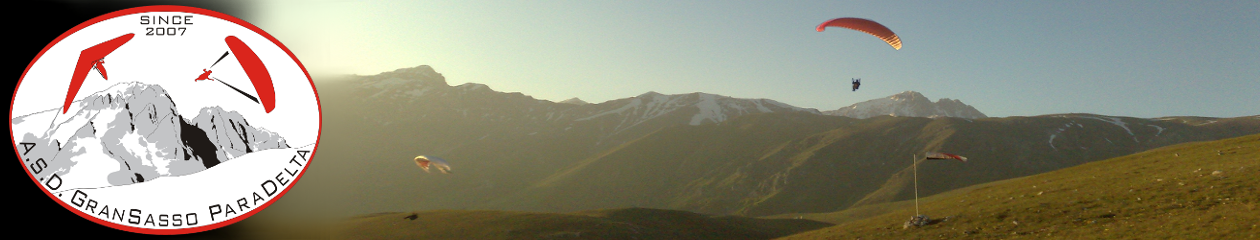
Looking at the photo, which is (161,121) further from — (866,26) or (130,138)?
(866,26)

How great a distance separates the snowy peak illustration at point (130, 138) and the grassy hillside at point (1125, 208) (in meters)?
43.0

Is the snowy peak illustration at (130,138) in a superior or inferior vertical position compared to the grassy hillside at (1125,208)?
superior

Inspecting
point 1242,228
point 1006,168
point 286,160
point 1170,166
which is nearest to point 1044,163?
point 1006,168

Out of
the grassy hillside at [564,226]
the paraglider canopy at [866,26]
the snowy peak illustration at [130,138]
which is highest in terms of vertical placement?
the paraglider canopy at [866,26]

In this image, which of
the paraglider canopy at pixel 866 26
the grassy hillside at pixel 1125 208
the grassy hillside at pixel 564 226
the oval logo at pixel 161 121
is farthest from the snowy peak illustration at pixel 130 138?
the paraglider canopy at pixel 866 26

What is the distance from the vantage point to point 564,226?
215 feet

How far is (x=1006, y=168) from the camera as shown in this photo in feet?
633

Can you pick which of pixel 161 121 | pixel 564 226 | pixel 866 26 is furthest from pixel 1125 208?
pixel 161 121

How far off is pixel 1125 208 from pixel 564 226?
163 ft

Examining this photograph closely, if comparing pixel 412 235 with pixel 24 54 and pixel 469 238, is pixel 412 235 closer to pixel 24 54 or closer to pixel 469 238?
pixel 469 238

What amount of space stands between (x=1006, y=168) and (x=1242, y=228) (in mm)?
188784

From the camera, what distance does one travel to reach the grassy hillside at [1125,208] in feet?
109

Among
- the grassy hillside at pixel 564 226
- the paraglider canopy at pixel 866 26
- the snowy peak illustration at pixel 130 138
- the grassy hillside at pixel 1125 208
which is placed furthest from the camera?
the paraglider canopy at pixel 866 26

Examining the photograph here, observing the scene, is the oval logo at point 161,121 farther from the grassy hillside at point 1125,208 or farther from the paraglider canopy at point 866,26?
the paraglider canopy at point 866,26
